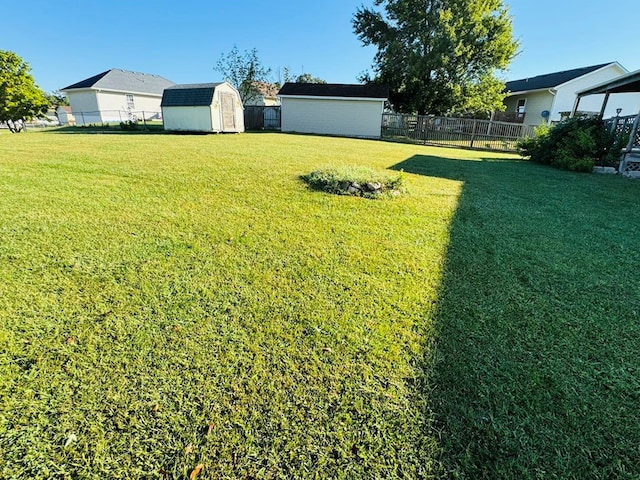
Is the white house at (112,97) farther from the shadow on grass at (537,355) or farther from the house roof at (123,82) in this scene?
the shadow on grass at (537,355)

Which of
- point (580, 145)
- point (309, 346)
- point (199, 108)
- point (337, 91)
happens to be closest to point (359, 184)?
point (309, 346)

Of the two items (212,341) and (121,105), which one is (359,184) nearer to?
(212,341)

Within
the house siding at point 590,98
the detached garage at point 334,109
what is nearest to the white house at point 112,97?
the detached garage at point 334,109

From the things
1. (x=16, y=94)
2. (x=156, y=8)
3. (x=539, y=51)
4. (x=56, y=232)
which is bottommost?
(x=56, y=232)

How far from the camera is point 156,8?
77.0ft

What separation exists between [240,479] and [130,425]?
583 millimetres

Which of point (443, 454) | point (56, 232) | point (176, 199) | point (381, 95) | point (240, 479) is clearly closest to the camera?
point (240, 479)

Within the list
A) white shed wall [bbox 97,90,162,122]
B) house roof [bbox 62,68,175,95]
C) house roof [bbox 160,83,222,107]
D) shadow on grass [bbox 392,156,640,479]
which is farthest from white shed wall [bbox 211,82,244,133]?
house roof [bbox 62,68,175,95]

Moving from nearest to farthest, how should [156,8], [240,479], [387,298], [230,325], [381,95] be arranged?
[240,479] → [230,325] → [387,298] → [381,95] → [156,8]

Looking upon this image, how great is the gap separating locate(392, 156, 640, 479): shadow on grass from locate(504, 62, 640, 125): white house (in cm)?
2183

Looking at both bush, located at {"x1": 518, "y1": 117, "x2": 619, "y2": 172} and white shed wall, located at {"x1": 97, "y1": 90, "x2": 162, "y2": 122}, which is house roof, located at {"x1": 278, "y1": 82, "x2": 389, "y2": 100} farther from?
white shed wall, located at {"x1": 97, "y1": 90, "x2": 162, "y2": 122}

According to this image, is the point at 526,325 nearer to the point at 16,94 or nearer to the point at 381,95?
the point at 381,95

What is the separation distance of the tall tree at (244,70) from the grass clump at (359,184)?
27.9m

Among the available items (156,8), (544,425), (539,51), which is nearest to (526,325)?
(544,425)
